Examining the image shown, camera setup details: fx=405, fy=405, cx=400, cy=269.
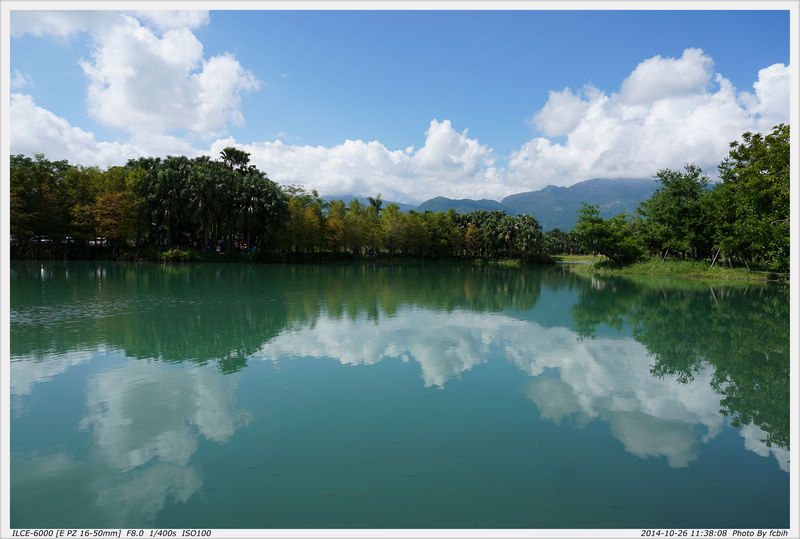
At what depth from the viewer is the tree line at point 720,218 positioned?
1158 inches

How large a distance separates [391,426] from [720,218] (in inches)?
1929

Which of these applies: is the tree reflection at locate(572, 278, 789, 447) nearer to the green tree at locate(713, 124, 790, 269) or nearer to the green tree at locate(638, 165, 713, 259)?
the green tree at locate(713, 124, 790, 269)

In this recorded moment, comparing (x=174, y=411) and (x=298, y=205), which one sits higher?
(x=298, y=205)

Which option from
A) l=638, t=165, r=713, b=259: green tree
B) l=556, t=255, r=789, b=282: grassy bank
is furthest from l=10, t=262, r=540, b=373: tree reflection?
l=638, t=165, r=713, b=259: green tree

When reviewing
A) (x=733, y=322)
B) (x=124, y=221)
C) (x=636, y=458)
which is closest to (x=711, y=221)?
(x=733, y=322)

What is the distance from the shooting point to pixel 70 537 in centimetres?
400

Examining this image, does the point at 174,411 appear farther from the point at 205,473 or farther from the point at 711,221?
the point at 711,221

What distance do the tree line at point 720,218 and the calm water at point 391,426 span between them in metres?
22.4

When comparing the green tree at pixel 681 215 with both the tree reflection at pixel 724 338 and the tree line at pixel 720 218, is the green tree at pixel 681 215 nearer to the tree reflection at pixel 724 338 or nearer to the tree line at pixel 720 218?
the tree line at pixel 720 218

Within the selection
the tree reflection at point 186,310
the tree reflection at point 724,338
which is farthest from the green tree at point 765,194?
the tree reflection at point 186,310

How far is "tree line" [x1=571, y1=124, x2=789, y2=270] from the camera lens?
29.4m

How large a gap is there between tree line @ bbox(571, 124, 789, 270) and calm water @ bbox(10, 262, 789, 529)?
22426 millimetres

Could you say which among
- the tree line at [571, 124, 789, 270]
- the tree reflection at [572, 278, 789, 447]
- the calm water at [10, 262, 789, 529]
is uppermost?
the tree line at [571, 124, 789, 270]

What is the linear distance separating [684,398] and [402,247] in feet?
224
